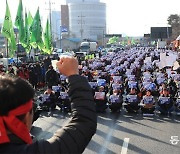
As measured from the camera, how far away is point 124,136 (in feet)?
33.7

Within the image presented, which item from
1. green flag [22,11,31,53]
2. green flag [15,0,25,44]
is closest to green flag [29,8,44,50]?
green flag [22,11,31,53]

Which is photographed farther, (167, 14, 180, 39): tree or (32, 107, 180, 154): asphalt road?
(167, 14, 180, 39): tree

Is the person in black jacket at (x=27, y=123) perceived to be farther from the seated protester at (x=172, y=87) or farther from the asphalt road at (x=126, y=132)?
the seated protester at (x=172, y=87)

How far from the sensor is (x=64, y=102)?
14398mm

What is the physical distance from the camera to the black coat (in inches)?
62.6

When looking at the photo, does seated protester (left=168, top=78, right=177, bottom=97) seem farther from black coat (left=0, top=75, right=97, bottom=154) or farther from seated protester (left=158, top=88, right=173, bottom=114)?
black coat (left=0, top=75, right=97, bottom=154)

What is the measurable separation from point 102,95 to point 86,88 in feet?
40.4

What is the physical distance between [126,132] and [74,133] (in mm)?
9279

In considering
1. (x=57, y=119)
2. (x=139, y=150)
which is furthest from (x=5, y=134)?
(x=57, y=119)

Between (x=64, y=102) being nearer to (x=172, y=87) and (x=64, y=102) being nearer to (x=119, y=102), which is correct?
(x=119, y=102)

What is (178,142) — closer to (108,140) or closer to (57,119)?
(108,140)

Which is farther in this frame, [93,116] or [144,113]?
[144,113]

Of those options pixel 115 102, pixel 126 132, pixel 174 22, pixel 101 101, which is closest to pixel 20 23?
pixel 101 101

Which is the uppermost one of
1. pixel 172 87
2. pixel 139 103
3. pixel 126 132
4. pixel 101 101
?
pixel 172 87
